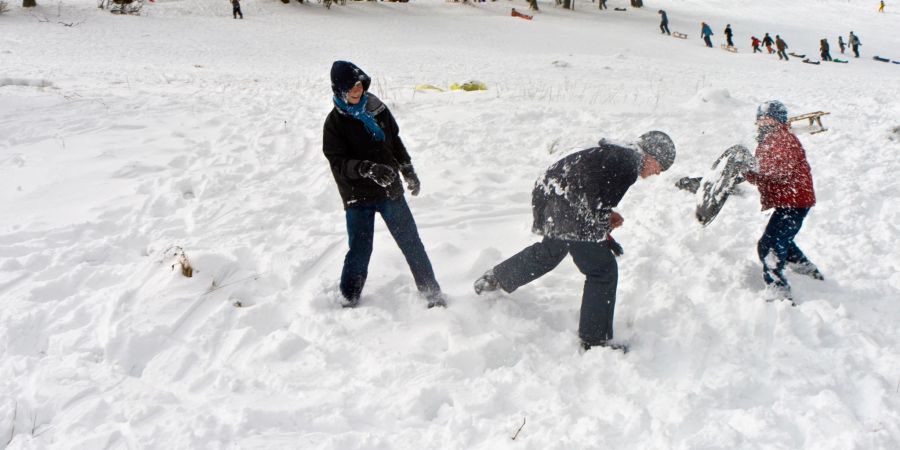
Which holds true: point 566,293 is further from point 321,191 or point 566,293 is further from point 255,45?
point 255,45

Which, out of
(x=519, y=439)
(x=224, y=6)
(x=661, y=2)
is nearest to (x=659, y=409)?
(x=519, y=439)

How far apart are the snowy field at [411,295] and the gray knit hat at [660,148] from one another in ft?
1.89

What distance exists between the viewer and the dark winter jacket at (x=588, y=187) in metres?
3.15

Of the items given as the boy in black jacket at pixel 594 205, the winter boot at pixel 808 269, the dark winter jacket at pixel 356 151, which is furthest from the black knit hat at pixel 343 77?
the winter boot at pixel 808 269

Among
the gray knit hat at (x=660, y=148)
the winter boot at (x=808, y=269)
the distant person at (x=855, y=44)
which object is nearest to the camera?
the gray knit hat at (x=660, y=148)

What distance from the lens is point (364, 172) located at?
341 cm

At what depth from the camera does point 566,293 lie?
4.11m

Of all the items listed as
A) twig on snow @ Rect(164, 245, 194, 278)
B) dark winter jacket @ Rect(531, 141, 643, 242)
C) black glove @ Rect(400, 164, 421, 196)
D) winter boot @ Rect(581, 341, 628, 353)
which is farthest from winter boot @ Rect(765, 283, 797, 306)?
twig on snow @ Rect(164, 245, 194, 278)

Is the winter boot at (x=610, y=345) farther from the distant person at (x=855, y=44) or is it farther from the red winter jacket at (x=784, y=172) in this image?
the distant person at (x=855, y=44)

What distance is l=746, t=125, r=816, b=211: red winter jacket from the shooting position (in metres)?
3.78

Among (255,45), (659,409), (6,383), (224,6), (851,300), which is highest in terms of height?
(224,6)

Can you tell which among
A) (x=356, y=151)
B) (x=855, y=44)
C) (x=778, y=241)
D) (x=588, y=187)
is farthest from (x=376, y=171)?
(x=855, y=44)

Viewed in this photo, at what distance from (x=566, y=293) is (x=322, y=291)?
1.83 m

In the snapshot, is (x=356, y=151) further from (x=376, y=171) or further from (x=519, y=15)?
(x=519, y=15)
